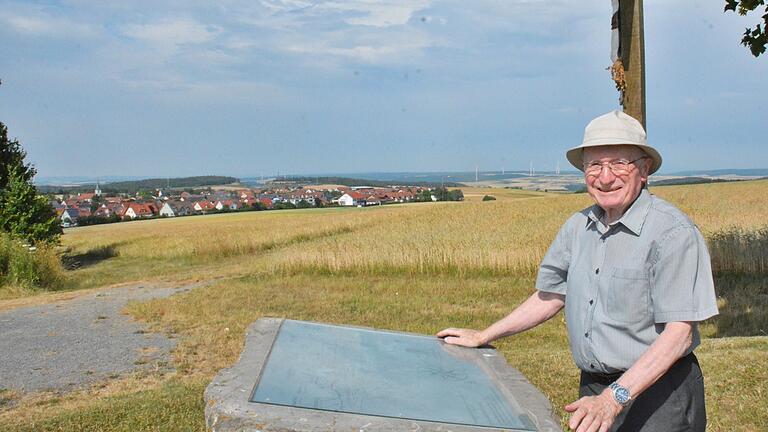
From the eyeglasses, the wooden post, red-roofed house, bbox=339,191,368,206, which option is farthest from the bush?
red-roofed house, bbox=339,191,368,206

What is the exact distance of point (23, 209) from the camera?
22.6m

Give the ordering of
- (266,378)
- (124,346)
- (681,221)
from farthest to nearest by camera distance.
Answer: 1. (124,346)
2. (266,378)
3. (681,221)

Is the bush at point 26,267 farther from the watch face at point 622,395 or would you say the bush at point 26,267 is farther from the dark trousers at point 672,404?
the watch face at point 622,395

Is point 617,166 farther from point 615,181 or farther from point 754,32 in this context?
point 754,32

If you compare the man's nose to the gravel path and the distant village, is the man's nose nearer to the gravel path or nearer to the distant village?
the gravel path

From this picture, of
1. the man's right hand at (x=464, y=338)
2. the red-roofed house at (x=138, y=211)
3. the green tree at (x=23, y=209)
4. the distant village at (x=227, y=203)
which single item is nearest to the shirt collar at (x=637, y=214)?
the man's right hand at (x=464, y=338)

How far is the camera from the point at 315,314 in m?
11.4

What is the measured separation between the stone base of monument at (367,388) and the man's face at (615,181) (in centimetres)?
86

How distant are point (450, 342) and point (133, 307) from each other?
9.90 meters

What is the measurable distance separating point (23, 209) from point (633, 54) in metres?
20.9

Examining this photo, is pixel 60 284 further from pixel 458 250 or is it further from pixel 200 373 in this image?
pixel 200 373

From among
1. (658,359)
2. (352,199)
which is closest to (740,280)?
(658,359)

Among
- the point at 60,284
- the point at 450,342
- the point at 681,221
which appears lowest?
the point at 60,284

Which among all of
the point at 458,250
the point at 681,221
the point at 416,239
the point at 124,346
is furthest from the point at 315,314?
the point at 681,221
